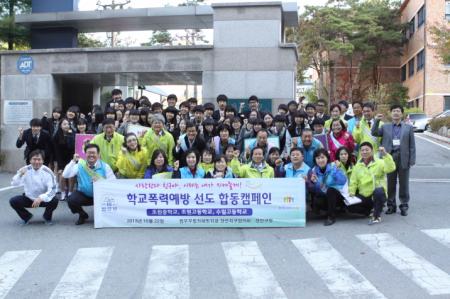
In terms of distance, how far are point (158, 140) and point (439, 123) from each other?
22.6 m

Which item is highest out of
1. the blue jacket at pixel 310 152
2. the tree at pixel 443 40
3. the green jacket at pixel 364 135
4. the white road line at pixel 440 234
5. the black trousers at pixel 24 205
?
the tree at pixel 443 40

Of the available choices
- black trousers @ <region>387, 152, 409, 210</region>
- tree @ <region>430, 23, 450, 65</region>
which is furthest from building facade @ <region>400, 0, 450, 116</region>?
black trousers @ <region>387, 152, 409, 210</region>

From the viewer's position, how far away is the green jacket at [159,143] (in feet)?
30.4

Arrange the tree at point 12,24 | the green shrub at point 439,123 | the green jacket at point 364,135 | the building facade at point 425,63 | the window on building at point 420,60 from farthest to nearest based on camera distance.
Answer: the window on building at point 420,60
the building facade at point 425,63
the green shrub at point 439,123
the tree at point 12,24
the green jacket at point 364,135

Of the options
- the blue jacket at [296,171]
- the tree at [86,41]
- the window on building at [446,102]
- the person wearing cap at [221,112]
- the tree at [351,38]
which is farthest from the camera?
the tree at [351,38]

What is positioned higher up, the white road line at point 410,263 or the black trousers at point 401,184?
the black trousers at point 401,184

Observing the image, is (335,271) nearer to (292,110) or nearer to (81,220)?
(81,220)

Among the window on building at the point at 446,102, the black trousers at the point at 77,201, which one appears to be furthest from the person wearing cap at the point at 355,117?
the window on building at the point at 446,102

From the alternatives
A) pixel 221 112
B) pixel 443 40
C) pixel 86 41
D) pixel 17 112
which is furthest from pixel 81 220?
pixel 86 41

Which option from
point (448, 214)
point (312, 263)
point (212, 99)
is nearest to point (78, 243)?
point (312, 263)

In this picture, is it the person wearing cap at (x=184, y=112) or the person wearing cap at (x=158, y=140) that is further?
the person wearing cap at (x=184, y=112)

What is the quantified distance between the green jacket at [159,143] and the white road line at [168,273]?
2.81m

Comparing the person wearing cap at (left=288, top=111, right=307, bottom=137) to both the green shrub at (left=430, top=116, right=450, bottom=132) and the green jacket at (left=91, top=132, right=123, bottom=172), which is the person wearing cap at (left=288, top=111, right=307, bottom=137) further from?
the green shrub at (left=430, top=116, right=450, bottom=132)

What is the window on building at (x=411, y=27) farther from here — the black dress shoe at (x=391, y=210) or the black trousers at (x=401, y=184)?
the black dress shoe at (x=391, y=210)
